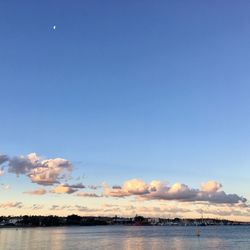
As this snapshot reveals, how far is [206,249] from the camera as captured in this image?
458ft

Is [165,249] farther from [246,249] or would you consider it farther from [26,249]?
[26,249]

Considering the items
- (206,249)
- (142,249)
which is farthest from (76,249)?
(206,249)

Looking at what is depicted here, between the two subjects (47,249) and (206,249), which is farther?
(206,249)

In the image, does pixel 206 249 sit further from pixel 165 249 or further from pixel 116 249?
pixel 116 249

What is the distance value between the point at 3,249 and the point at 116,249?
34.5m

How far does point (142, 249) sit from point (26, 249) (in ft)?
119

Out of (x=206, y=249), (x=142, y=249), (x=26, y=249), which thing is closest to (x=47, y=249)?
(x=26, y=249)

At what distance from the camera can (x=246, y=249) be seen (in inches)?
5458

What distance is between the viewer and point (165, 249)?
135750 mm

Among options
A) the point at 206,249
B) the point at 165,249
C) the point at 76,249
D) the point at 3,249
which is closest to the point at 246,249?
the point at 206,249

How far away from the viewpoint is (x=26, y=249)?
13125cm

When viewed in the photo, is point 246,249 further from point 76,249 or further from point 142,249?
point 76,249

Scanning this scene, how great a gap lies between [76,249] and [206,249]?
4152 cm

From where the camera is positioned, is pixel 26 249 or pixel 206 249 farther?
pixel 206 249
